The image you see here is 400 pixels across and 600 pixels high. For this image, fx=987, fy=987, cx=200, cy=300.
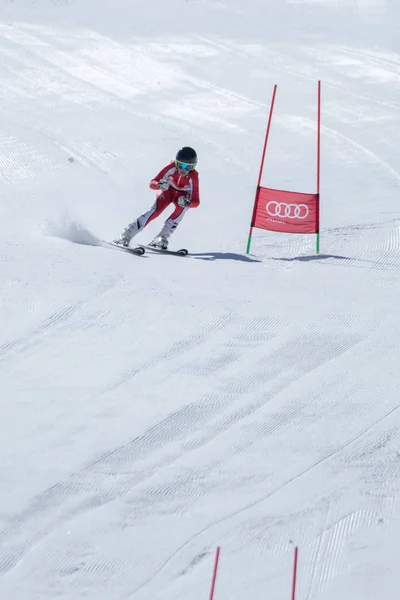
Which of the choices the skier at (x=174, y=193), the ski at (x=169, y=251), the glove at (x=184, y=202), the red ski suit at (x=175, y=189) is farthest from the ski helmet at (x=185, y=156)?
the ski at (x=169, y=251)

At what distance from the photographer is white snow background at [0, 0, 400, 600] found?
5441mm

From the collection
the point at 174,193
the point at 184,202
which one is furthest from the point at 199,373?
the point at 174,193

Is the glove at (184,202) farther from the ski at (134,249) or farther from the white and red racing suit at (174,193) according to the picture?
the ski at (134,249)

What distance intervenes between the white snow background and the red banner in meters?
0.32

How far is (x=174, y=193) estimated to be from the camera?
1197 cm

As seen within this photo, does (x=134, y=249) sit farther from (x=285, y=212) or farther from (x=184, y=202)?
(x=285, y=212)

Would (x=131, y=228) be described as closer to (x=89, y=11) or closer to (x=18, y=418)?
(x=18, y=418)

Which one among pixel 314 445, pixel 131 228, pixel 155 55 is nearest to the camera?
→ pixel 314 445

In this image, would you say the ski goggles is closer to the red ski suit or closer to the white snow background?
the red ski suit

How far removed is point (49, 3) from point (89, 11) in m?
1.25

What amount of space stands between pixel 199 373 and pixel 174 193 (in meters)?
4.86

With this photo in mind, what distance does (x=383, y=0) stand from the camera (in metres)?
25.5

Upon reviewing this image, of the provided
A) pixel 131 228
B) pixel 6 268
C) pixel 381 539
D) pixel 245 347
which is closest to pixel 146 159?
pixel 131 228

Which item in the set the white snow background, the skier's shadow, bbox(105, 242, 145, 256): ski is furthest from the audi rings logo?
bbox(105, 242, 145, 256): ski
